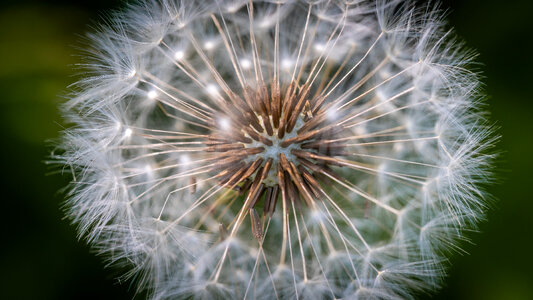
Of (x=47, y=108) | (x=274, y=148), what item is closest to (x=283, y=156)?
(x=274, y=148)

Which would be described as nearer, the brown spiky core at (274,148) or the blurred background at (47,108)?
the brown spiky core at (274,148)

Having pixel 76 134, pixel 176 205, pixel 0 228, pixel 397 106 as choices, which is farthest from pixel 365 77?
pixel 0 228

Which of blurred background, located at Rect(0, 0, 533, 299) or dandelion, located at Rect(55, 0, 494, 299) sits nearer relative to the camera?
dandelion, located at Rect(55, 0, 494, 299)

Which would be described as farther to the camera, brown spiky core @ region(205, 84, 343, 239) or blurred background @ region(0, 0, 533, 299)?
blurred background @ region(0, 0, 533, 299)

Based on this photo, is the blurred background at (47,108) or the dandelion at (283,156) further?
the blurred background at (47,108)

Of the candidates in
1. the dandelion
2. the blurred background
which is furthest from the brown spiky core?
the blurred background

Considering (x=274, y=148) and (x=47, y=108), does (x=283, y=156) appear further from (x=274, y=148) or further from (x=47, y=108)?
(x=47, y=108)

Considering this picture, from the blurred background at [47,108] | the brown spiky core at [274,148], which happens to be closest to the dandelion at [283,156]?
the brown spiky core at [274,148]

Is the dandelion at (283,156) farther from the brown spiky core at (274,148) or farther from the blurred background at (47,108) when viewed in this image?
the blurred background at (47,108)

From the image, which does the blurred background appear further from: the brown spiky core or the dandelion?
the brown spiky core
